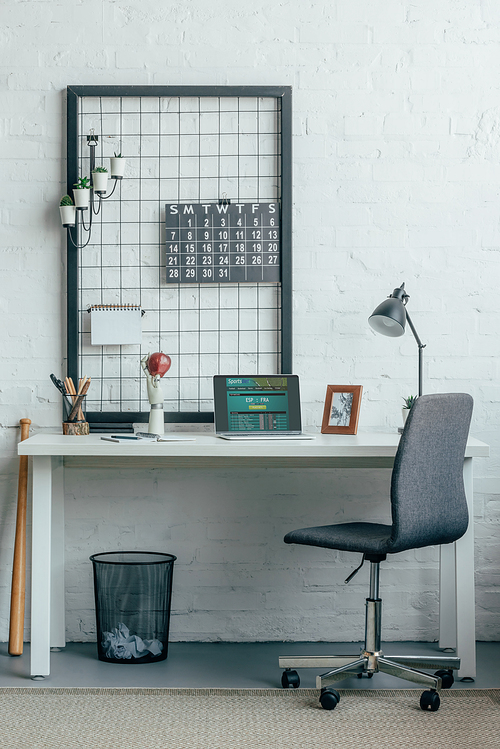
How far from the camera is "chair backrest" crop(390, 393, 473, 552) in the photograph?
2133 millimetres

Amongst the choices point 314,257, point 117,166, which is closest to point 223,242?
point 314,257

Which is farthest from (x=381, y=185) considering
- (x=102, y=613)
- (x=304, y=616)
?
(x=102, y=613)

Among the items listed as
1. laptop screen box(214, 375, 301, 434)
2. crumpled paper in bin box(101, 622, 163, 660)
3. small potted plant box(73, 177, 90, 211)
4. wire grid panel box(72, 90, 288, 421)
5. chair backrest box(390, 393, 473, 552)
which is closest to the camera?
chair backrest box(390, 393, 473, 552)

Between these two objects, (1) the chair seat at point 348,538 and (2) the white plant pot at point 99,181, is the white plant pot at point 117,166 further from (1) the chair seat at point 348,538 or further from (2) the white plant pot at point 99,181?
(1) the chair seat at point 348,538

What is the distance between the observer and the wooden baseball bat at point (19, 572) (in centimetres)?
263

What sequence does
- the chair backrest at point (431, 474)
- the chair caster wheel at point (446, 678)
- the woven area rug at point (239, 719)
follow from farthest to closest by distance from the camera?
1. the chair caster wheel at point (446, 678)
2. the chair backrest at point (431, 474)
3. the woven area rug at point (239, 719)

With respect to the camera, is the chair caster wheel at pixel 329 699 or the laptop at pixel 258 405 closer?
the chair caster wheel at pixel 329 699

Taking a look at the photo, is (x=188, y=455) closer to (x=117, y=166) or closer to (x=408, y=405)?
(x=408, y=405)

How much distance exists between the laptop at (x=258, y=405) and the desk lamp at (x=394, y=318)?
365mm

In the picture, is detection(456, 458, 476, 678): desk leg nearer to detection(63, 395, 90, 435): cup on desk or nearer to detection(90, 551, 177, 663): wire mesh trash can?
detection(90, 551, 177, 663): wire mesh trash can

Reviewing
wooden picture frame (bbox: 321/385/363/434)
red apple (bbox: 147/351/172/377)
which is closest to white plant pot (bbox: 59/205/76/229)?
red apple (bbox: 147/351/172/377)

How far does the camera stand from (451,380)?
2.90 metres

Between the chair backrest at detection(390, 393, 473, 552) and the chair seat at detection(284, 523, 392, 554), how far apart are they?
58 mm

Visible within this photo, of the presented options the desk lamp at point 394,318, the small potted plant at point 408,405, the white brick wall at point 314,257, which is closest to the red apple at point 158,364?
the white brick wall at point 314,257
